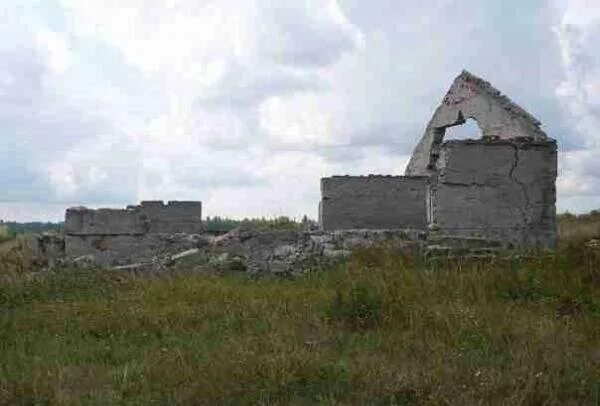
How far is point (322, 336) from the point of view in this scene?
7.36 meters

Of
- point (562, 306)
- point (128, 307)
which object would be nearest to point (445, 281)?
point (562, 306)

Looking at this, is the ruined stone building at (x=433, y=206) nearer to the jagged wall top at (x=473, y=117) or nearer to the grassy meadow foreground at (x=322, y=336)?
the jagged wall top at (x=473, y=117)

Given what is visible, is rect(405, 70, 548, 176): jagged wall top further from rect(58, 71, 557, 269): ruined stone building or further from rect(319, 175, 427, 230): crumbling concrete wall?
rect(319, 175, 427, 230): crumbling concrete wall

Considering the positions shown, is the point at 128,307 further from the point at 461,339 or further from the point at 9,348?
the point at 461,339

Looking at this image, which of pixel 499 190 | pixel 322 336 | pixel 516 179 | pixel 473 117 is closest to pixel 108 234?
pixel 473 117

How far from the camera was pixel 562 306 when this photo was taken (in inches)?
348

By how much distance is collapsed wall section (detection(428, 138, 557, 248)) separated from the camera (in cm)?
1365

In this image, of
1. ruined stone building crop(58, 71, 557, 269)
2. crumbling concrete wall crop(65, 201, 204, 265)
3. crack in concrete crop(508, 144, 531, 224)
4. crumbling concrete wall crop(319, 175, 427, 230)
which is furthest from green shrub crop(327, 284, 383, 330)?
crumbling concrete wall crop(65, 201, 204, 265)

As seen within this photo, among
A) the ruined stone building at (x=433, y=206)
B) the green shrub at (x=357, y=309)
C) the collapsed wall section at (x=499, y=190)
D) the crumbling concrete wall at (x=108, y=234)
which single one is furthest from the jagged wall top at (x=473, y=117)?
the green shrub at (x=357, y=309)

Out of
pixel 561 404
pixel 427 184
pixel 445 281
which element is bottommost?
pixel 561 404

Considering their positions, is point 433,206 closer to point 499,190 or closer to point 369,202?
point 369,202

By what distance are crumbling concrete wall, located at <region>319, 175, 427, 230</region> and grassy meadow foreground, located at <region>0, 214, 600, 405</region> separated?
13.2 ft

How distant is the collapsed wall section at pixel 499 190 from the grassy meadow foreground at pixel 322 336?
2.29 m

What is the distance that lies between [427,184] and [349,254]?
14.1 ft
